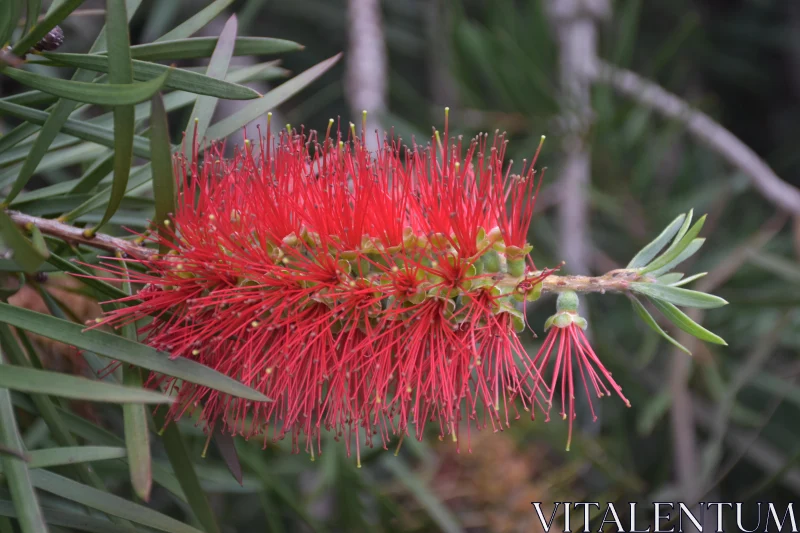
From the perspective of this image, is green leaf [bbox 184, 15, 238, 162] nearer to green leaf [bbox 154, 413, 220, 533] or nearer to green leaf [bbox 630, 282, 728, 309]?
green leaf [bbox 154, 413, 220, 533]

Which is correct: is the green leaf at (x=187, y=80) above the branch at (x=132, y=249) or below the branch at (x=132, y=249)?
above

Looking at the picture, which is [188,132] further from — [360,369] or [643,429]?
[643,429]

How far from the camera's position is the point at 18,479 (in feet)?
1.77

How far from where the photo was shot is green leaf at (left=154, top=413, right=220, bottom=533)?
69 cm

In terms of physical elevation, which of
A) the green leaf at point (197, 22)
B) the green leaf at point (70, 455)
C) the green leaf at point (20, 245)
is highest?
the green leaf at point (197, 22)

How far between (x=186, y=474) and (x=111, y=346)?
174 millimetres

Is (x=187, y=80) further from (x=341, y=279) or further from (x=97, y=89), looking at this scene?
(x=341, y=279)

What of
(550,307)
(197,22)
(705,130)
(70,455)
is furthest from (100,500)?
(550,307)

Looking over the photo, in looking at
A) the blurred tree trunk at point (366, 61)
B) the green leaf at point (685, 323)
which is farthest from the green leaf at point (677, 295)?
the blurred tree trunk at point (366, 61)

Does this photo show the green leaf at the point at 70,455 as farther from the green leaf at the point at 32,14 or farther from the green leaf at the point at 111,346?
the green leaf at the point at 32,14

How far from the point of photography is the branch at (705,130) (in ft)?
4.77

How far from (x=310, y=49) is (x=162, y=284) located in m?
1.79

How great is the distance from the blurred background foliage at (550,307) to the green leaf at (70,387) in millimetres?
242

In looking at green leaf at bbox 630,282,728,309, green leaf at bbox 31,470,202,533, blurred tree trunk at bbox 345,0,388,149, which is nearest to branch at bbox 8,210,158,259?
→ green leaf at bbox 31,470,202,533
